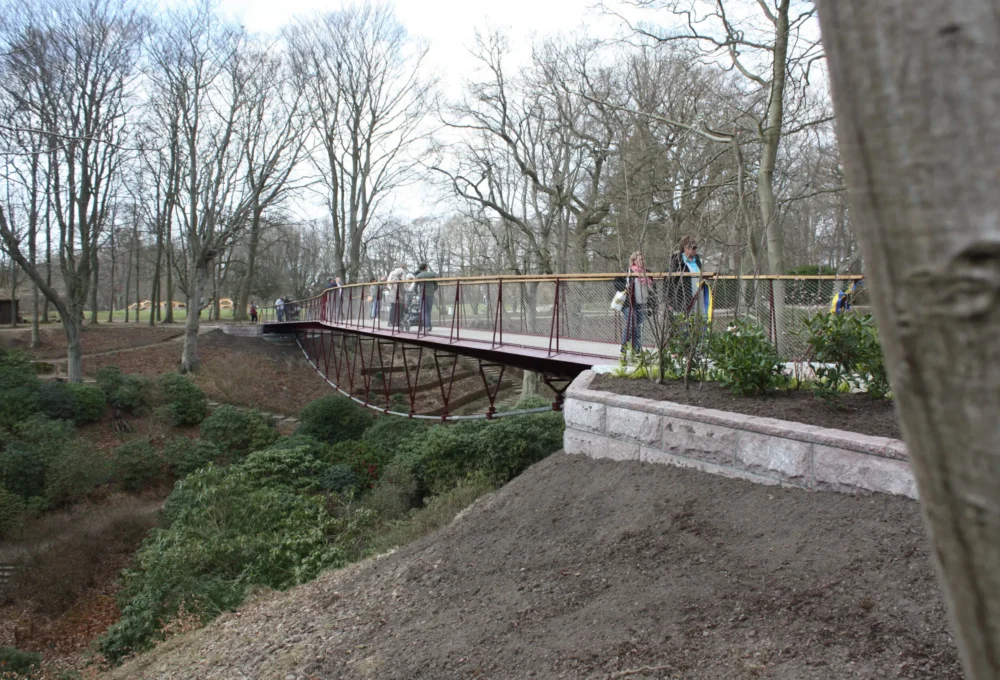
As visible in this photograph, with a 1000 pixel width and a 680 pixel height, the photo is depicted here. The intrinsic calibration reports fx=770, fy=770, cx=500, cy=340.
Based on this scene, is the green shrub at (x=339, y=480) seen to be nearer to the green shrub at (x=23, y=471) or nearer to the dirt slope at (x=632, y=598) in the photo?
the green shrub at (x=23, y=471)

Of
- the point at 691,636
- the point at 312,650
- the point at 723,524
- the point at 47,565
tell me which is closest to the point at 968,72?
the point at 691,636

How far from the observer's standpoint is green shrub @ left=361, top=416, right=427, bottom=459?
63.5 ft

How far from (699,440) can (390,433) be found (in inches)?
594

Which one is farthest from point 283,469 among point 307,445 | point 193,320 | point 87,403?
point 193,320

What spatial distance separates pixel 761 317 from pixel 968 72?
28.2 ft

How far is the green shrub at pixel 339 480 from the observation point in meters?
Answer: 16.9

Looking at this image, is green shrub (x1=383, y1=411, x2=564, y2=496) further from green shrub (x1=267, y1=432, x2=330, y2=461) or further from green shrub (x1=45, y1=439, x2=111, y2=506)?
green shrub (x1=45, y1=439, x2=111, y2=506)

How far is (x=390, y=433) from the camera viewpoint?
2034 cm

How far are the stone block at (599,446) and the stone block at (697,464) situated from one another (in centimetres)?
15

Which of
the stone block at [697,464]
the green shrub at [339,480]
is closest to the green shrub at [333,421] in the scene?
the green shrub at [339,480]

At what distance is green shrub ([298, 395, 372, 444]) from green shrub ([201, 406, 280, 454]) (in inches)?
42.1

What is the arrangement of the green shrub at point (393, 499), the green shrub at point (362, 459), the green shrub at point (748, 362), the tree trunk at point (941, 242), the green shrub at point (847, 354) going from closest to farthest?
the tree trunk at point (941, 242)
the green shrub at point (847, 354)
the green shrub at point (748, 362)
the green shrub at point (393, 499)
the green shrub at point (362, 459)

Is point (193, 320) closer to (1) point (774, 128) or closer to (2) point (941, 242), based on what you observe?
(1) point (774, 128)

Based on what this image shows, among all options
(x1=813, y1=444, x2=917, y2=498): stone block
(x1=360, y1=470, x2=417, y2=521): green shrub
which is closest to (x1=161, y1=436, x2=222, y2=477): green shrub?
(x1=360, y1=470, x2=417, y2=521): green shrub
